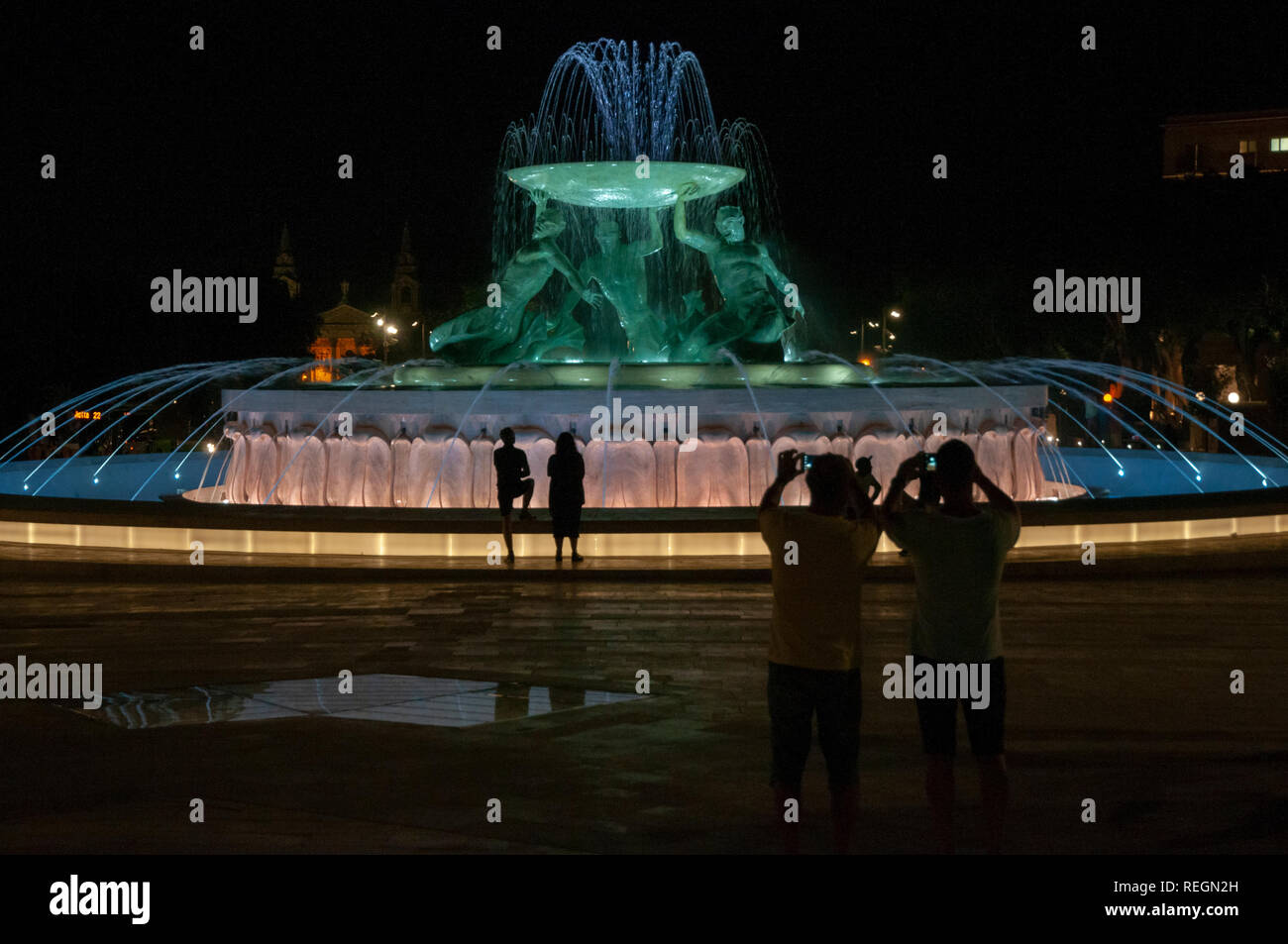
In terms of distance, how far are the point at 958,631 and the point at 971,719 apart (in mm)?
343

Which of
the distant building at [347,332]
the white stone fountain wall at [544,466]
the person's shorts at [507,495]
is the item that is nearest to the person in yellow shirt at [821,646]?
the person's shorts at [507,495]

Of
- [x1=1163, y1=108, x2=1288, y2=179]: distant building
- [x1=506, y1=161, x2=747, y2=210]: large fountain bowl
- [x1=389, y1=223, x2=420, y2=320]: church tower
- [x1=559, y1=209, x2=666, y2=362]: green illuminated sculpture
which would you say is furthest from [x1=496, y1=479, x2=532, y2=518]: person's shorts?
[x1=389, y1=223, x2=420, y2=320]: church tower

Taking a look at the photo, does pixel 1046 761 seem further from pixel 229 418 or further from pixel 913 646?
pixel 229 418

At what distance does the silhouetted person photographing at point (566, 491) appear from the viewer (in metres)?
14.9

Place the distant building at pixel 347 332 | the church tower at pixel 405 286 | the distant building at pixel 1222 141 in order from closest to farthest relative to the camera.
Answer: the distant building at pixel 1222 141 < the distant building at pixel 347 332 < the church tower at pixel 405 286

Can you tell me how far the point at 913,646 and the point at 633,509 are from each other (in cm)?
1196

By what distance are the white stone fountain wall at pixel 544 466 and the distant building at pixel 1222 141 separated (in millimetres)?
72701

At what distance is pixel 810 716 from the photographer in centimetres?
602

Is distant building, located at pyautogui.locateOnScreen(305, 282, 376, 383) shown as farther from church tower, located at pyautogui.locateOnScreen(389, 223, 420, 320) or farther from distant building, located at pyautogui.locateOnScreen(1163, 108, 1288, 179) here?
distant building, located at pyautogui.locateOnScreen(1163, 108, 1288, 179)

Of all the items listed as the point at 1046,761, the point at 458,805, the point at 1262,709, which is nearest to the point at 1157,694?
the point at 1262,709

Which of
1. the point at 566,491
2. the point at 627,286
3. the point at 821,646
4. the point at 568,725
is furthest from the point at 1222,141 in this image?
the point at 821,646

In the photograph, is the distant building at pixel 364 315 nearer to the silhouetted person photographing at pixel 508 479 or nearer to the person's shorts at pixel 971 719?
the silhouetted person photographing at pixel 508 479

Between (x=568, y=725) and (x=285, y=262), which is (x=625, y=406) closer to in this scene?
(x=568, y=725)

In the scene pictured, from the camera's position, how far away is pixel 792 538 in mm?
6094
